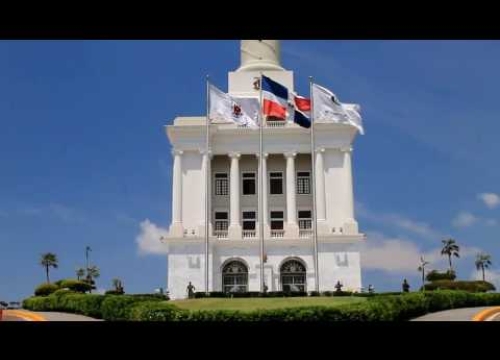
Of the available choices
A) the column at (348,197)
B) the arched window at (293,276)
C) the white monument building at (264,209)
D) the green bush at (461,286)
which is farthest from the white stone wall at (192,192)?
the green bush at (461,286)

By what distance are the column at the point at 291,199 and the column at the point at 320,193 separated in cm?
228

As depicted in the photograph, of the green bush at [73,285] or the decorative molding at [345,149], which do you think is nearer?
the green bush at [73,285]

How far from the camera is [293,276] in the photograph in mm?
58344

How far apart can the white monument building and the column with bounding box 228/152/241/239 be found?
100 mm

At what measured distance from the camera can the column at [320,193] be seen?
194 ft

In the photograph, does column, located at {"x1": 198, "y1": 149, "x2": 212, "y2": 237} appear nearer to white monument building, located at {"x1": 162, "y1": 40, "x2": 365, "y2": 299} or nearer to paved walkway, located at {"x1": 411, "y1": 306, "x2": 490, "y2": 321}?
white monument building, located at {"x1": 162, "y1": 40, "x2": 365, "y2": 299}

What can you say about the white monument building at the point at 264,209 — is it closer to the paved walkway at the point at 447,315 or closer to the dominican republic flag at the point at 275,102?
the dominican republic flag at the point at 275,102

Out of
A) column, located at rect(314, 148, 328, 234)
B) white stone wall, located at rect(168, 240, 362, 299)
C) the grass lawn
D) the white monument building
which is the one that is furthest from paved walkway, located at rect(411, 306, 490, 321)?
column, located at rect(314, 148, 328, 234)

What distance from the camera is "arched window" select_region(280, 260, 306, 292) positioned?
191 feet

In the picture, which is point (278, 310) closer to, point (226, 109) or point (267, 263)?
point (226, 109)

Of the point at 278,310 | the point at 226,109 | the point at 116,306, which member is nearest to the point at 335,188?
the point at 226,109
